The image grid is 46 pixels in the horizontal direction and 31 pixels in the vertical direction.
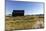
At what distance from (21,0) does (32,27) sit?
414mm

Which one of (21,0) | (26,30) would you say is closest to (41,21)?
(26,30)

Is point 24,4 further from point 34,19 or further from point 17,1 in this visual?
point 34,19

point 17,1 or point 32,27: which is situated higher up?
point 17,1

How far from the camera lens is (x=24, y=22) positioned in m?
1.14

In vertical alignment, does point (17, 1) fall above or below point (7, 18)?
above

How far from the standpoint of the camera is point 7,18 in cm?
111

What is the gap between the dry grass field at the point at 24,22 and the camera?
1117 mm

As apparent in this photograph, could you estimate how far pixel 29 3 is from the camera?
1.14 metres

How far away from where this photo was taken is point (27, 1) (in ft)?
3.75

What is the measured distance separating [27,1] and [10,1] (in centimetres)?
24

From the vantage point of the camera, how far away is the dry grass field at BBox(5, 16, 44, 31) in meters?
1.12

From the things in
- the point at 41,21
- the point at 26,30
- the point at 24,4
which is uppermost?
the point at 24,4
